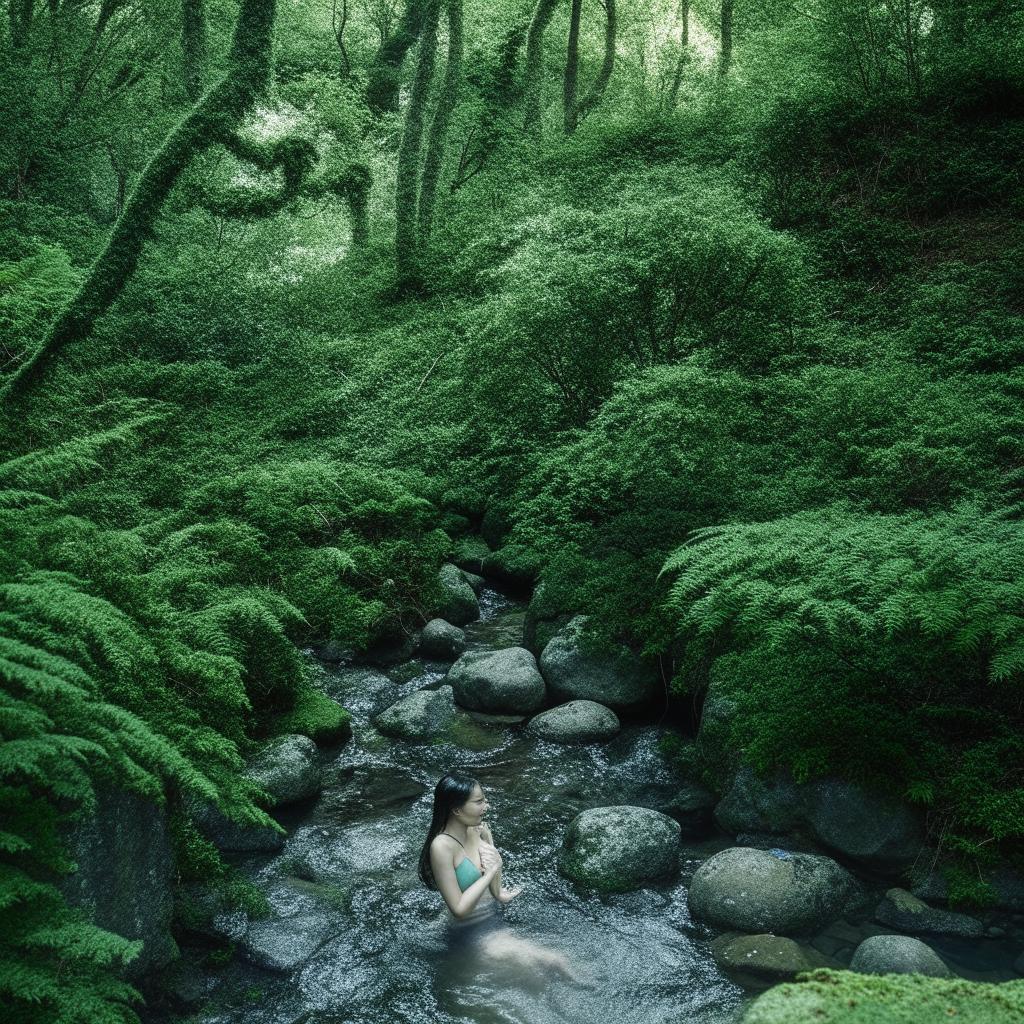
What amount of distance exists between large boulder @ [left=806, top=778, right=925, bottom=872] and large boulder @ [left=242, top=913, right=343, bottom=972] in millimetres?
3306

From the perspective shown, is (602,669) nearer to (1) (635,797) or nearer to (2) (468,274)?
(1) (635,797)

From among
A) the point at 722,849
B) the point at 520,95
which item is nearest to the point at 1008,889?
the point at 722,849

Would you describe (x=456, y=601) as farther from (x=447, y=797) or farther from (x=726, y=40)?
(x=726, y=40)

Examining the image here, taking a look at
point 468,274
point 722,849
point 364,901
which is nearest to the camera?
point 364,901

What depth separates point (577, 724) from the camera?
770cm

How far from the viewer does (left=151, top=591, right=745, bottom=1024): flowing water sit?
4570mm

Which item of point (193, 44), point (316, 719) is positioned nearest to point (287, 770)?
point (316, 719)

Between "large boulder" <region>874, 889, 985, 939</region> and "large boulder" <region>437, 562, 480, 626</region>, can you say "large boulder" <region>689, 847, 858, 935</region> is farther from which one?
"large boulder" <region>437, 562, 480, 626</region>

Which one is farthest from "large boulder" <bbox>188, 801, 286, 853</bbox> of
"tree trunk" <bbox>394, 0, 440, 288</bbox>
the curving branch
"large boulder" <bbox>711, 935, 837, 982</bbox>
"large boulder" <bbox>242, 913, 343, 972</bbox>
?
"tree trunk" <bbox>394, 0, 440, 288</bbox>

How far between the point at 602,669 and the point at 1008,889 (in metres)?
3.81

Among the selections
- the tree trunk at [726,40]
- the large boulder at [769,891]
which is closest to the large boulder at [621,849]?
the large boulder at [769,891]

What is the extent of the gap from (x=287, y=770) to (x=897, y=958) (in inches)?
174

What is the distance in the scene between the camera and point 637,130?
21.5 meters

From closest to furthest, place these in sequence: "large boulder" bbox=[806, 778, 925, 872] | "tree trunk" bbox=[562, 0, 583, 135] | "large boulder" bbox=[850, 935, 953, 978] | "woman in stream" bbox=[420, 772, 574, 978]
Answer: "large boulder" bbox=[850, 935, 953, 978] → "woman in stream" bbox=[420, 772, 574, 978] → "large boulder" bbox=[806, 778, 925, 872] → "tree trunk" bbox=[562, 0, 583, 135]
